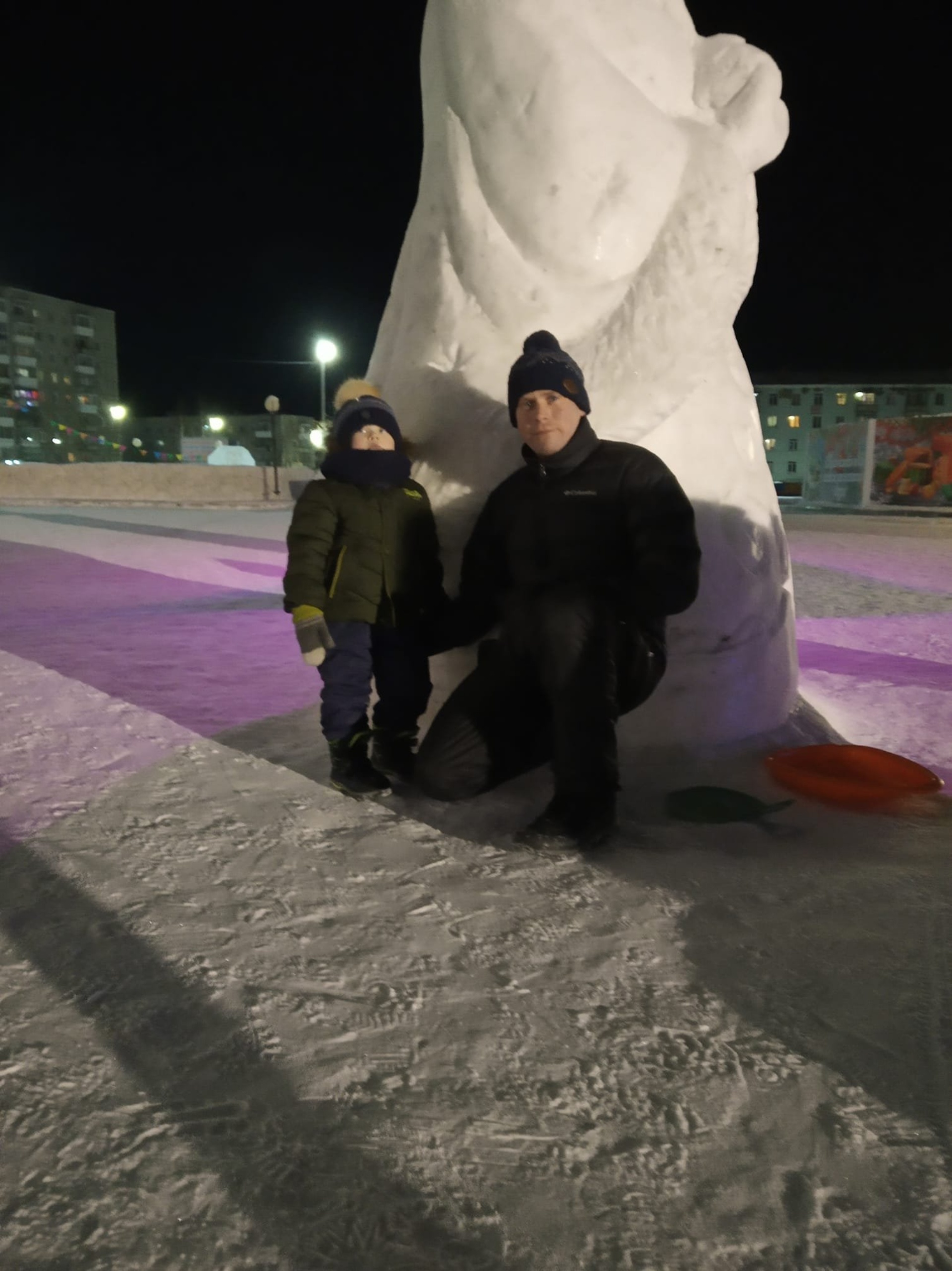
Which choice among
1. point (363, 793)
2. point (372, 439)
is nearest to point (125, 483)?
point (372, 439)

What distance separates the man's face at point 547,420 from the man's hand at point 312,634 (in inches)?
31.1

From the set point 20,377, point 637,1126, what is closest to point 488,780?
point 637,1126

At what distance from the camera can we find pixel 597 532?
2.44m

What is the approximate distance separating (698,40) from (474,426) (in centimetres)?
163

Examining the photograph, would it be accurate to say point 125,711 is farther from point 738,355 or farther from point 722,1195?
point 722,1195

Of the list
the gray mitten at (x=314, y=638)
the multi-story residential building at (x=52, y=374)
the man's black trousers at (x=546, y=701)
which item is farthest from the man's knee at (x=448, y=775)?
the multi-story residential building at (x=52, y=374)

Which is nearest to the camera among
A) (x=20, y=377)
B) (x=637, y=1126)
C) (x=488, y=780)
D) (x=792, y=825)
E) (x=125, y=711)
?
(x=637, y=1126)

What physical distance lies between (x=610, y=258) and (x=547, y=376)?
64 centimetres

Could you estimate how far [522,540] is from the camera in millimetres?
2525

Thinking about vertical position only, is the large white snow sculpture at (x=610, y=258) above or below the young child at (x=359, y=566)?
above

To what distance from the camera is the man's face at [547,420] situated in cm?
240

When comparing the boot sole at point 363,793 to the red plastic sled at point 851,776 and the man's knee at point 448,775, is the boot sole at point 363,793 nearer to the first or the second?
the man's knee at point 448,775

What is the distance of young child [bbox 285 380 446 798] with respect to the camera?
2592mm

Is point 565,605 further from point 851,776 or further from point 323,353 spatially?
point 323,353
